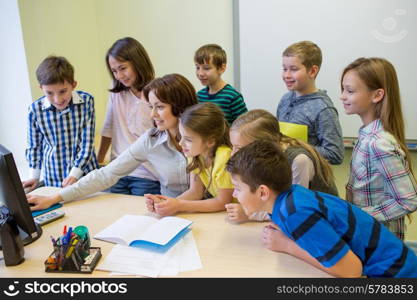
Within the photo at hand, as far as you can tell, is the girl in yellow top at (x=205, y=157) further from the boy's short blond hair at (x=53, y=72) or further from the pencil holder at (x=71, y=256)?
the boy's short blond hair at (x=53, y=72)

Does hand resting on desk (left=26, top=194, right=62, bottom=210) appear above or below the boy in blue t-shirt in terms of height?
below

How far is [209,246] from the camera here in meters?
1.19

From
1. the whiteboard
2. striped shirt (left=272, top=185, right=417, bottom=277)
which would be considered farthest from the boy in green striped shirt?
striped shirt (left=272, top=185, right=417, bottom=277)

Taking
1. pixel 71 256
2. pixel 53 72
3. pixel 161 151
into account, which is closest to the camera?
pixel 71 256

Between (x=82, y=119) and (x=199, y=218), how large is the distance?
3.09 ft

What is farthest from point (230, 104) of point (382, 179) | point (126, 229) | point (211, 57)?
point (126, 229)

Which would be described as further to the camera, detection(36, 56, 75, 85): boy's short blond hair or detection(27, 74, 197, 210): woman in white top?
detection(36, 56, 75, 85): boy's short blond hair

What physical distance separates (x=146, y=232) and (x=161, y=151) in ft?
1.70

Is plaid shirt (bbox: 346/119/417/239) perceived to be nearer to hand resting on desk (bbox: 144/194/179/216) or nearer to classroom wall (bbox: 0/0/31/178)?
hand resting on desk (bbox: 144/194/179/216)

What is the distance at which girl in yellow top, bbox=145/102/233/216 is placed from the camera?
143cm

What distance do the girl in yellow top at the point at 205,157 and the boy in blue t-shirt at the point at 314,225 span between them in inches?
12.7

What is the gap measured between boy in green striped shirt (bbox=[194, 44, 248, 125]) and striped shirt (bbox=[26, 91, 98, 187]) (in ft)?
2.28

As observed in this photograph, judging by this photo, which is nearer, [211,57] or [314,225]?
[314,225]

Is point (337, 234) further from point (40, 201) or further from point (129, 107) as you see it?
point (129, 107)
